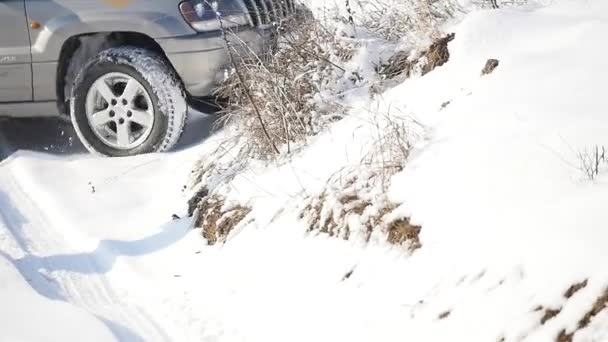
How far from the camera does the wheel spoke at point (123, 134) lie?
7605 millimetres

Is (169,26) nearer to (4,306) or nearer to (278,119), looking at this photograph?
(278,119)

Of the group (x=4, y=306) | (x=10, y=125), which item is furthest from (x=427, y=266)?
(x=10, y=125)

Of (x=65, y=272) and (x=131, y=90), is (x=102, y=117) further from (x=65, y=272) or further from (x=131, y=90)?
(x=65, y=272)

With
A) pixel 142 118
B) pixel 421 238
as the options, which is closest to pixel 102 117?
pixel 142 118

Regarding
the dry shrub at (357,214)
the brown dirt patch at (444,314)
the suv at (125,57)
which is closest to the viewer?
the brown dirt patch at (444,314)

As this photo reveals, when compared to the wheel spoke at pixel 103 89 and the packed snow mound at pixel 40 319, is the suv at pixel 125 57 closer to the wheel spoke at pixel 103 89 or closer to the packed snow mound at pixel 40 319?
the wheel spoke at pixel 103 89

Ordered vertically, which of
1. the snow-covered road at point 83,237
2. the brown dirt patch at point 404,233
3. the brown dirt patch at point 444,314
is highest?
the brown dirt patch at point 404,233

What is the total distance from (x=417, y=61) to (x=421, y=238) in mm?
2114

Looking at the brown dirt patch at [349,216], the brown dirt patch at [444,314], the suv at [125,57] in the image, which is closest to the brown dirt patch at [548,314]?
the brown dirt patch at [444,314]

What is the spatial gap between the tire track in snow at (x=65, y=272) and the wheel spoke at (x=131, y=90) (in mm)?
987

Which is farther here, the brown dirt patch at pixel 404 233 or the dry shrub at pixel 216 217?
the dry shrub at pixel 216 217

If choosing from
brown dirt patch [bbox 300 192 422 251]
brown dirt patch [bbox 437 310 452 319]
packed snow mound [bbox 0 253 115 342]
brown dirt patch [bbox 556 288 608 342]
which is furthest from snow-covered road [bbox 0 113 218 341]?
brown dirt patch [bbox 556 288 608 342]

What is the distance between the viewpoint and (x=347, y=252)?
5066 millimetres

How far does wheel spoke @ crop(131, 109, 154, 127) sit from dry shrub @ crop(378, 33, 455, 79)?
1768mm
